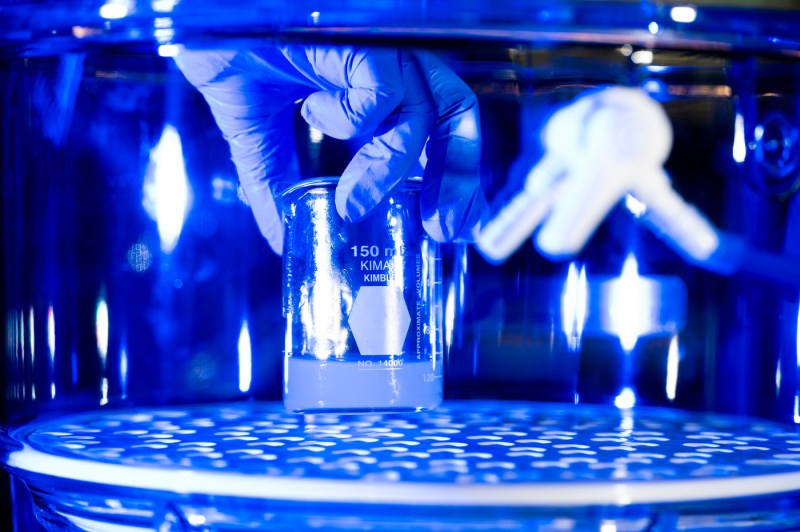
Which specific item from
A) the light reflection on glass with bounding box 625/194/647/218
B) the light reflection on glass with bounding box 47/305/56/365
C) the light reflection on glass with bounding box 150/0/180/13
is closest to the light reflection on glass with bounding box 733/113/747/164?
the light reflection on glass with bounding box 625/194/647/218

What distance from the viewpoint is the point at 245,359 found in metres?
0.83

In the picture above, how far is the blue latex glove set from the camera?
658 millimetres

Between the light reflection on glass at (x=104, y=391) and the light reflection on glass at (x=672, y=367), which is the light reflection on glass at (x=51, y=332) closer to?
the light reflection on glass at (x=104, y=391)

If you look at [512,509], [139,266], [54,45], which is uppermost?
→ [54,45]

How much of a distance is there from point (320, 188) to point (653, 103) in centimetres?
24

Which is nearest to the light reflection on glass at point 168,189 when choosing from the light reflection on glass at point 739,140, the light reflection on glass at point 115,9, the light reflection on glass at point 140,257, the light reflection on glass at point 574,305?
the light reflection on glass at point 140,257

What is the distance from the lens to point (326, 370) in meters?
0.71

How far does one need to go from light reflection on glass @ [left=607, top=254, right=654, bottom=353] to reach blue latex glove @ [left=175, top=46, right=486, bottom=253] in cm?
13

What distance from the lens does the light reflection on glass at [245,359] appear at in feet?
2.70

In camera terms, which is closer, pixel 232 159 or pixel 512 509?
pixel 512 509

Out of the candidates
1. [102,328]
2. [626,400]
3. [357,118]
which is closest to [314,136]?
[357,118]

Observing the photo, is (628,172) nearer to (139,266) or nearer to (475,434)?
(475,434)

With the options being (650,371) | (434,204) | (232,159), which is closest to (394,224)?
(434,204)

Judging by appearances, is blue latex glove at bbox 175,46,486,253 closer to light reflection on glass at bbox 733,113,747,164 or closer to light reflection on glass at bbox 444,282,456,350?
light reflection on glass at bbox 444,282,456,350
